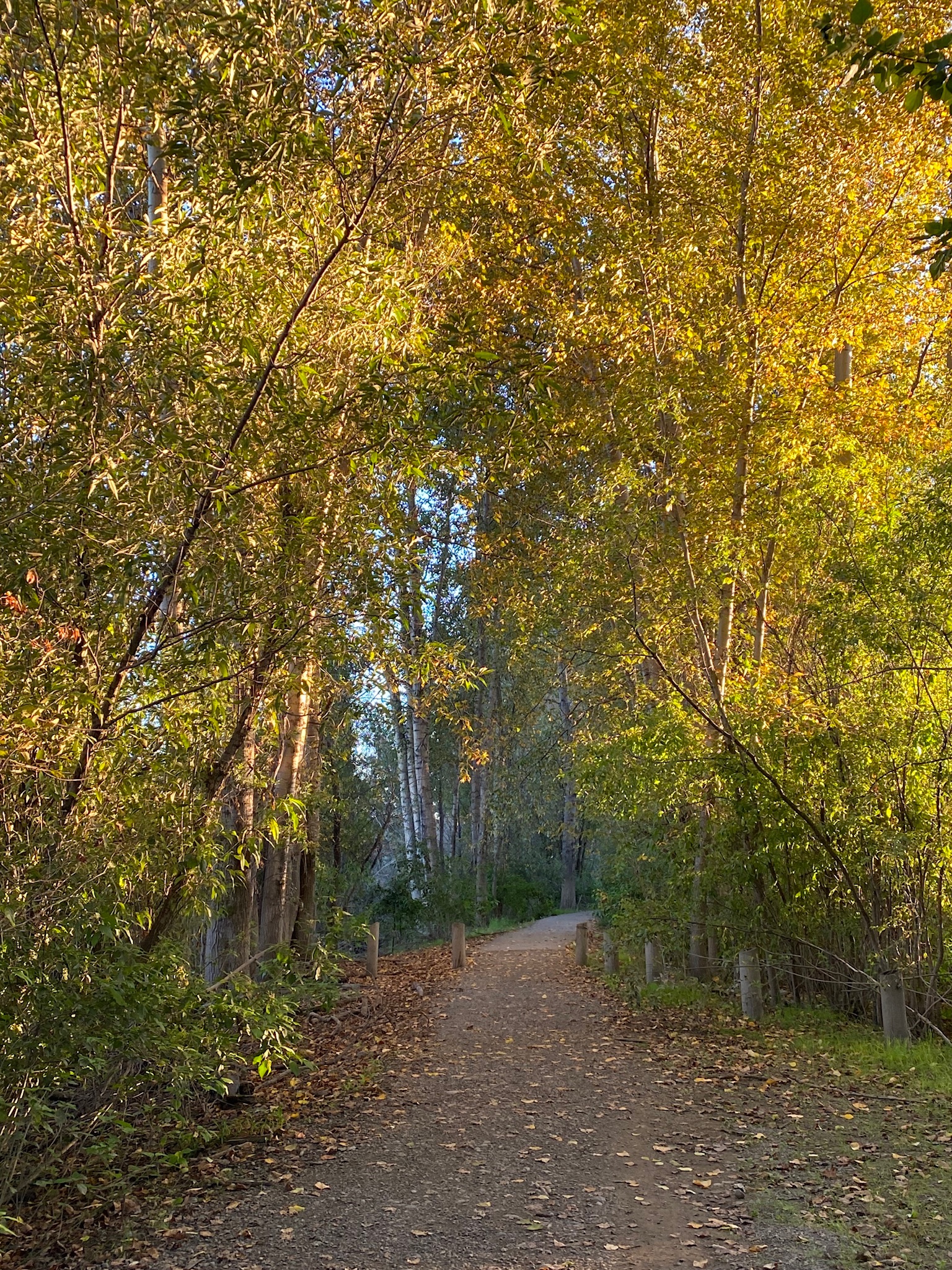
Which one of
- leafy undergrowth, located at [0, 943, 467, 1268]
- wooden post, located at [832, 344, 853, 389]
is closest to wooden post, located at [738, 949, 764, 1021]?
leafy undergrowth, located at [0, 943, 467, 1268]

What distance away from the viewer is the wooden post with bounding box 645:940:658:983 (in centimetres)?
1158

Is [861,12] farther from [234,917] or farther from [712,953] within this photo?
[712,953]

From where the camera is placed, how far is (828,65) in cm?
891

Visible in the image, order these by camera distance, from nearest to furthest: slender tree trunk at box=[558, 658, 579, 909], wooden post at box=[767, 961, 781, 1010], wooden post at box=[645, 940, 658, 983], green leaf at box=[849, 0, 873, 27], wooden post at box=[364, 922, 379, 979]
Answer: green leaf at box=[849, 0, 873, 27]
wooden post at box=[767, 961, 781, 1010]
wooden post at box=[645, 940, 658, 983]
wooden post at box=[364, 922, 379, 979]
slender tree trunk at box=[558, 658, 579, 909]

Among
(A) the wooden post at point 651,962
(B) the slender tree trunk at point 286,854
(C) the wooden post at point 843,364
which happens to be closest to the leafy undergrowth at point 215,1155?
(B) the slender tree trunk at point 286,854

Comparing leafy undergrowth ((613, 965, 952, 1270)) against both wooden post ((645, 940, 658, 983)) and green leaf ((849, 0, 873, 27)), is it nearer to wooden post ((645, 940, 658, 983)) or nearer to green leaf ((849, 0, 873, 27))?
wooden post ((645, 940, 658, 983))

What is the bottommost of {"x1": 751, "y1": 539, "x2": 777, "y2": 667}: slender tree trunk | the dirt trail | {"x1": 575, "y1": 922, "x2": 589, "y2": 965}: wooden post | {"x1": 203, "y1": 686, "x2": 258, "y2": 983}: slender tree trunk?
{"x1": 575, "y1": 922, "x2": 589, "y2": 965}: wooden post

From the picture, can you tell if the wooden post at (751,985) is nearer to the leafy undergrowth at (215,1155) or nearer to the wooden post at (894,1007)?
the wooden post at (894,1007)

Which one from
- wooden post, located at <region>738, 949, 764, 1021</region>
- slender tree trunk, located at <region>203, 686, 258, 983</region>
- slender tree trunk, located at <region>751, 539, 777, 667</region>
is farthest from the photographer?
slender tree trunk, located at <region>751, 539, 777, 667</region>

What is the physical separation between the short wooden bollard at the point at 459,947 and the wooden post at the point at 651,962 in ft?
11.6

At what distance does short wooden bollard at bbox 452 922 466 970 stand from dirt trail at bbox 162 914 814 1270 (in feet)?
19.0

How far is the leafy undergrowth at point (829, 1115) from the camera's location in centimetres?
438

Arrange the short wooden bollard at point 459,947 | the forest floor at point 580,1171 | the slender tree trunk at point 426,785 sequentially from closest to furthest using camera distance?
1. the forest floor at point 580,1171
2. the short wooden bollard at point 459,947
3. the slender tree trunk at point 426,785

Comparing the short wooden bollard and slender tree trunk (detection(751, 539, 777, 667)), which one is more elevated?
slender tree trunk (detection(751, 539, 777, 667))
